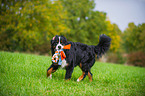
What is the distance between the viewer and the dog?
3793 mm

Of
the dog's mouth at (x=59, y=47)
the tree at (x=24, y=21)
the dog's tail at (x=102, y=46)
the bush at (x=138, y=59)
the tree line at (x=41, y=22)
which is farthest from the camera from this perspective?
the bush at (x=138, y=59)

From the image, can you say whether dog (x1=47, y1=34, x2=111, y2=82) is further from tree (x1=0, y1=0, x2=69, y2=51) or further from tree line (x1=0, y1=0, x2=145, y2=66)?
tree (x1=0, y1=0, x2=69, y2=51)

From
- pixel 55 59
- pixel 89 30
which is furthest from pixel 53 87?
pixel 89 30

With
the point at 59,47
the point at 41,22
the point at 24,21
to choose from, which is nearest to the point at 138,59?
the point at 41,22

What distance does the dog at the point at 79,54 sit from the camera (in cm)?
379

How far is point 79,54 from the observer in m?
4.28

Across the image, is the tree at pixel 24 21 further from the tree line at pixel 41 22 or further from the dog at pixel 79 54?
the dog at pixel 79 54

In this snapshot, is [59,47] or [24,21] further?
[24,21]

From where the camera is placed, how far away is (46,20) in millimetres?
16062

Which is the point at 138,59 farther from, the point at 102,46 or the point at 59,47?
the point at 59,47

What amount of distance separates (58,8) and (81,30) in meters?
5.99

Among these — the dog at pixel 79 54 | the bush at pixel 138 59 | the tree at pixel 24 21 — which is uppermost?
the tree at pixel 24 21

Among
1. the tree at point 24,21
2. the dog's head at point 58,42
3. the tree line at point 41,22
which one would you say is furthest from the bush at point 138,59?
the dog's head at point 58,42

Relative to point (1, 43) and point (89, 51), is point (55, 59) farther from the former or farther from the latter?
point (1, 43)
